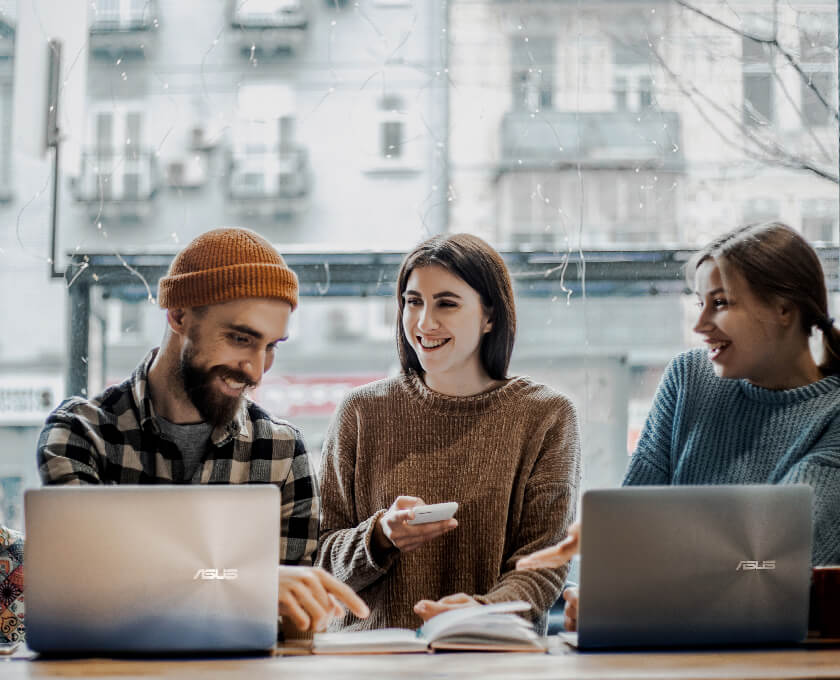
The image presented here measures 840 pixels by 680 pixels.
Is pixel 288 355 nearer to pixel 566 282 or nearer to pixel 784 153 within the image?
pixel 566 282

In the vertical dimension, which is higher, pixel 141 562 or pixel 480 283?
pixel 480 283

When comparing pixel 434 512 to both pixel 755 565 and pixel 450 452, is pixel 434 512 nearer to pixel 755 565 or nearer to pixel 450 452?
pixel 450 452

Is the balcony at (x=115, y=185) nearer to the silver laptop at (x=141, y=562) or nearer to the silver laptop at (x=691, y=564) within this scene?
the silver laptop at (x=141, y=562)

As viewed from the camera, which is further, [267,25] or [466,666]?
[267,25]

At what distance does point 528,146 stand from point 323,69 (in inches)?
23.4

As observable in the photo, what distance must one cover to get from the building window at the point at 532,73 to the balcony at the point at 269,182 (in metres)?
0.61

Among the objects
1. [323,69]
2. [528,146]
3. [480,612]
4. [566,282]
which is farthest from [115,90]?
[480,612]

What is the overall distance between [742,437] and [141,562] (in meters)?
1.21

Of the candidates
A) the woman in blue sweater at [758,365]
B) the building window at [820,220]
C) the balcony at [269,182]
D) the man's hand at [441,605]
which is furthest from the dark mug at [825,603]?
the balcony at [269,182]

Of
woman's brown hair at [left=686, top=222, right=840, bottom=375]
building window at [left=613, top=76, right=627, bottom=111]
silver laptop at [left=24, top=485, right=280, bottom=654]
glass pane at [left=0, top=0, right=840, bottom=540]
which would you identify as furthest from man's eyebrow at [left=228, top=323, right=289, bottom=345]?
building window at [left=613, top=76, right=627, bottom=111]

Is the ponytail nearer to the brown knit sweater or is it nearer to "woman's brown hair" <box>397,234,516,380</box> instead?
the brown knit sweater

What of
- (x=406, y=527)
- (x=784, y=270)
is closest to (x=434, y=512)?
(x=406, y=527)

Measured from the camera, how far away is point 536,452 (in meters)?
1.92

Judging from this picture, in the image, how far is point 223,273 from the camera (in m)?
1.71
